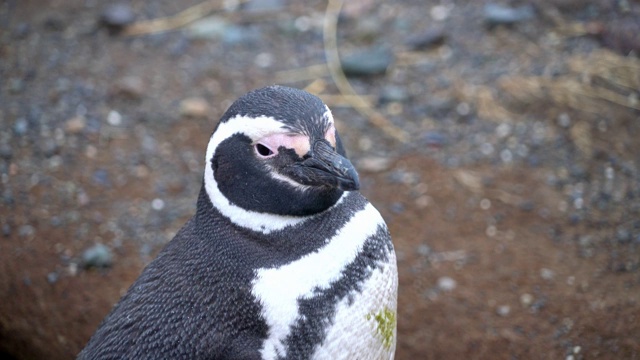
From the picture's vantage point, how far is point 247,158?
1991 millimetres

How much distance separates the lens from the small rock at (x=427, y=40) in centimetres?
474

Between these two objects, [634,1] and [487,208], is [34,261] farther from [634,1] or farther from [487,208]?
[634,1]

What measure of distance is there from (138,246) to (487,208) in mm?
1674

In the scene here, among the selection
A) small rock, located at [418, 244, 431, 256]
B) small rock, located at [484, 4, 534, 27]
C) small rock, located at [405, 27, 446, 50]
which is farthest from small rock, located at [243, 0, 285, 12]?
small rock, located at [418, 244, 431, 256]

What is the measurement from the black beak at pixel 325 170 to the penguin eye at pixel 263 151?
6 centimetres

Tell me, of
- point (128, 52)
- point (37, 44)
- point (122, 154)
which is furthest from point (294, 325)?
point (37, 44)

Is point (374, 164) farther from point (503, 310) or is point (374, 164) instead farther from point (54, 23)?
point (54, 23)

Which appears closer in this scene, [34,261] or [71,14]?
[34,261]

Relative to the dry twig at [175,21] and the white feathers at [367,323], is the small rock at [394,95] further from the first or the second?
Result: the white feathers at [367,323]

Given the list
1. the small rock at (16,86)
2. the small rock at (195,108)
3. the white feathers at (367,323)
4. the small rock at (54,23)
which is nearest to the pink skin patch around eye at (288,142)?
the white feathers at (367,323)

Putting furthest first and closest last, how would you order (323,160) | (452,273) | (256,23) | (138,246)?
(256,23), (138,246), (452,273), (323,160)

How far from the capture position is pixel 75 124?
4.29 metres

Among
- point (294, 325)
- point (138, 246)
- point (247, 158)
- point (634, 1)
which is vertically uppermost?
point (247, 158)

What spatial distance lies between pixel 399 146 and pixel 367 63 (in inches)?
29.0
